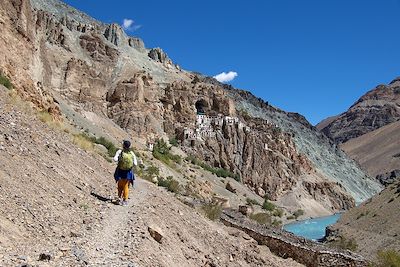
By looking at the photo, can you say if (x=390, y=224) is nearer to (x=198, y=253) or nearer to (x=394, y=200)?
(x=394, y=200)

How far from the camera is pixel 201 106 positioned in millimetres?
70688

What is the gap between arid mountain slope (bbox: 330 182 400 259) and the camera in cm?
2550

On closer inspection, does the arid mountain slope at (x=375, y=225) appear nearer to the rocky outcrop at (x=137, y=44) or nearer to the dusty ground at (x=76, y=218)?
the dusty ground at (x=76, y=218)

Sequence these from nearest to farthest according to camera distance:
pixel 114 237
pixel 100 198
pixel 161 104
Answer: pixel 114 237
pixel 100 198
pixel 161 104

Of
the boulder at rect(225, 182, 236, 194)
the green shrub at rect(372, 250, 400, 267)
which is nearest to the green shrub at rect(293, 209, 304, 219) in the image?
the boulder at rect(225, 182, 236, 194)

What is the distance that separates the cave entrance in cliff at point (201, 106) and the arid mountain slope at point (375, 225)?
120ft

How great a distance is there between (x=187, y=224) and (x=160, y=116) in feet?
167

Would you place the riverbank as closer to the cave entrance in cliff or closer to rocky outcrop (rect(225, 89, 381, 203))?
the cave entrance in cliff

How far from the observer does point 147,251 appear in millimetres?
7953

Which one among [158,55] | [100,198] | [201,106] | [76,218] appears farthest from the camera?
[158,55]

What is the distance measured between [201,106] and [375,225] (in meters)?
43.6

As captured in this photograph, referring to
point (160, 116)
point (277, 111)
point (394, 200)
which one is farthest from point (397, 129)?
point (394, 200)

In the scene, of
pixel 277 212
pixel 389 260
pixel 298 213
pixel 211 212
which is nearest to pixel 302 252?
pixel 389 260

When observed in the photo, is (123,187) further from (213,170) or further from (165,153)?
(213,170)
